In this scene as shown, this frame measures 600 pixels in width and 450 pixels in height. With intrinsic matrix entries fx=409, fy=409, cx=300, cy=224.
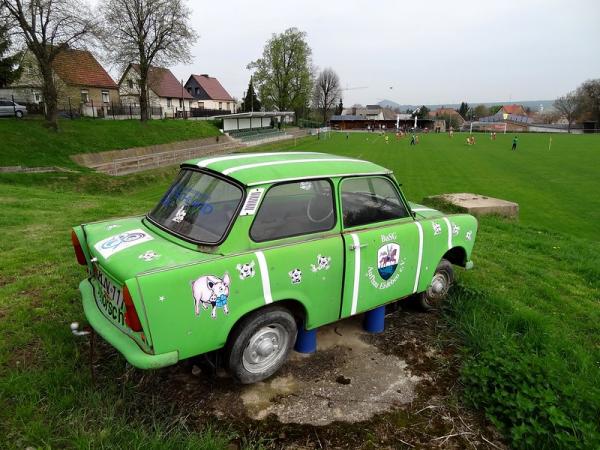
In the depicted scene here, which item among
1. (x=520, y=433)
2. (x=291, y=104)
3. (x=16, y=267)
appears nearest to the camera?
(x=520, y=433)

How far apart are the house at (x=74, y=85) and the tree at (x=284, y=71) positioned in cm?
3209

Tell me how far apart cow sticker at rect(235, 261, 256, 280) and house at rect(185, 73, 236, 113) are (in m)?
75.0

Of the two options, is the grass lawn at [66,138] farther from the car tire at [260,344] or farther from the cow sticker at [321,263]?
the cow sticker at [321,263]

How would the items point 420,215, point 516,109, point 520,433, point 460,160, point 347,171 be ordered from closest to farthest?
1. point 520,433
2. point 347,171
3. point 420,215
4. point 460,160
5. point 516,109

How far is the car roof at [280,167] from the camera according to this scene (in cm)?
347

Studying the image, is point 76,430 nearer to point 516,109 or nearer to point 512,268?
point 512,268

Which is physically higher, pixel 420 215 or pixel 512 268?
pixel 420 215

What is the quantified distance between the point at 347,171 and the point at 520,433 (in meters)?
2.53

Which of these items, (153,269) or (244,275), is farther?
(244,275)

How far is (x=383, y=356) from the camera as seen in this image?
157 inches

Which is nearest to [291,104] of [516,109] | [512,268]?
[512,268]

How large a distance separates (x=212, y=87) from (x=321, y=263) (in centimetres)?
8167

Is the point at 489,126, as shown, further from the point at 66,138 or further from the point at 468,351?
the point at 468,351

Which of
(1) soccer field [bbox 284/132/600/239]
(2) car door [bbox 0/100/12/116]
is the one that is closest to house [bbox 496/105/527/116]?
(1) soccer field [bbox 284/132/600/239]
